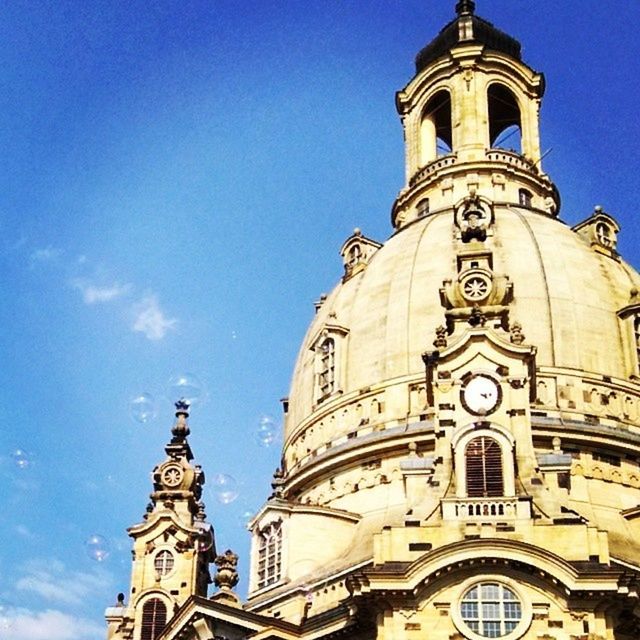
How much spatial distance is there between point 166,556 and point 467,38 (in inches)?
1611

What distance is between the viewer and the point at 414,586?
→ 140 feet

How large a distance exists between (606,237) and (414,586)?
114 feet

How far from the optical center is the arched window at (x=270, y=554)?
5759 cm

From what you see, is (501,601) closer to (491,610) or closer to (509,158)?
(491,610)

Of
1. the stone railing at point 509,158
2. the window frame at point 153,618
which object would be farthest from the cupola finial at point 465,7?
the window frame at point 153,618

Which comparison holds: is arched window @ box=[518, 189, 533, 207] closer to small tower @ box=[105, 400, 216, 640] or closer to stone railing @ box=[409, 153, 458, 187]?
stone railing @ box=[409, 153, 458, 187]

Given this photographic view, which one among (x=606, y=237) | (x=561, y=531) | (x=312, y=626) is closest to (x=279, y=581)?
(x=312, y=626)

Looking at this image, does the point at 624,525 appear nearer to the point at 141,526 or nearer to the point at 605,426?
the point at 605,426

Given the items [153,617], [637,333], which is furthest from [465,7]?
[153,617]

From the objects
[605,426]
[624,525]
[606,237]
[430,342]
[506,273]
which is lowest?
[624,525]

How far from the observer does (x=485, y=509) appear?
45.6 m

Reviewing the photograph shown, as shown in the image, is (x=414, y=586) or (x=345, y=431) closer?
(x=414, y=586)

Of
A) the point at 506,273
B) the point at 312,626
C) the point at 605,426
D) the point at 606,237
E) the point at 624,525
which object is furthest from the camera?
the point at 606,237

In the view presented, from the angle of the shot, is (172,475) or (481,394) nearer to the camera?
(481,394)
